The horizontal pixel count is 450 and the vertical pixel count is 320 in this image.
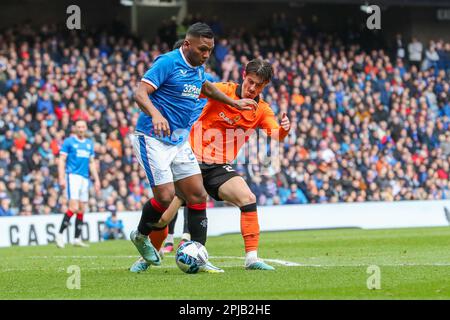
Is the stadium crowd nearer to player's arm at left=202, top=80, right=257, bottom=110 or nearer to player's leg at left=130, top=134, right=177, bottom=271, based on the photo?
player's leg at left=130, top=134, right=177, bottom=271

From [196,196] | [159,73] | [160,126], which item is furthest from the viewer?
[196,196]

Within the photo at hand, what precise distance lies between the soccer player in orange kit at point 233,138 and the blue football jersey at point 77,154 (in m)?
7.81

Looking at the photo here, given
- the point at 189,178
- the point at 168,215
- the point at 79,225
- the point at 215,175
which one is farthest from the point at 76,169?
the point at 189,178

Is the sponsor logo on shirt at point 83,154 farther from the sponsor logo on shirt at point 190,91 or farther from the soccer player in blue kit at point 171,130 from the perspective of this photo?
the sponsor logo on shirt at point 190,91

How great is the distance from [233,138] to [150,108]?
2.26m

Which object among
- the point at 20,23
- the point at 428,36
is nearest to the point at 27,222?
the point at 20,23

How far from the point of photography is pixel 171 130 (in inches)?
411

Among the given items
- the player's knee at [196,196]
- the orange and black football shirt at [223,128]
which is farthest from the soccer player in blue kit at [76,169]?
the player's knee at [196,196]

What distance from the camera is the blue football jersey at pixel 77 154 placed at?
769 inches

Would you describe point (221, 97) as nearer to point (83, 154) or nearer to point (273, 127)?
point (273, 127)

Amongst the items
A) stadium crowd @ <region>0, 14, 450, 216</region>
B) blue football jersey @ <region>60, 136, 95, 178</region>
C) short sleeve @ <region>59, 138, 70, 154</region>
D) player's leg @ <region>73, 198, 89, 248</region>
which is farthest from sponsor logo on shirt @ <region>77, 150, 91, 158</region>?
stadium crowd @ <region>0, 14, 450, 216</region>

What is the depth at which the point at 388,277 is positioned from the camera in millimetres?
9594

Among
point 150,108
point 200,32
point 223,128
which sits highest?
point 200,32
